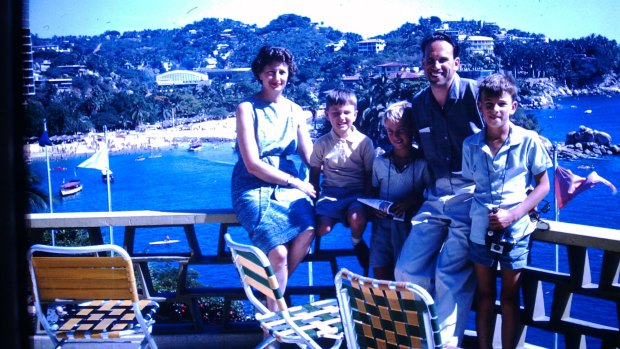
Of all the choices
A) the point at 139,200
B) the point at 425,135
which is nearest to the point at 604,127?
the point at 139,200

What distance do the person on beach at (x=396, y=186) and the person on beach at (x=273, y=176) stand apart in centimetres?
34

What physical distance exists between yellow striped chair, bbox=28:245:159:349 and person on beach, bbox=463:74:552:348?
1.40m

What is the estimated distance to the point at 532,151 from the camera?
2.53 metres

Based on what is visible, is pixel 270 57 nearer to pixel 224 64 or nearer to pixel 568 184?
pixel 568 184

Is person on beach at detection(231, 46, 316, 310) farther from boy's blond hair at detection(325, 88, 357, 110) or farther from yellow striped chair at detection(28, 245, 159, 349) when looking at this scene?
yellow striped chair at detection(28, 245, 159, 349)

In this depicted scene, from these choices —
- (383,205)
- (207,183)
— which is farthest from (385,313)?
(207,183)

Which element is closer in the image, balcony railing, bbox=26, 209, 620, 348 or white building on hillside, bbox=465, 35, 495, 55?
balcony railing, bbox=26, 209, 620, 348

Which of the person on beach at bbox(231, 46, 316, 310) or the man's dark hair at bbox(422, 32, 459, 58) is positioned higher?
the man's dark hair at bbox(422, 32, 459, 58)

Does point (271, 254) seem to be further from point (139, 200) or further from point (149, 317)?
point (139, 200)

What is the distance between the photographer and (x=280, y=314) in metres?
2.61

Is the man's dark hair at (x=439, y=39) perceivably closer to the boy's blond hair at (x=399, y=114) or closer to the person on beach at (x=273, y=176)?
the boy's blond hair at (x=399, y=114)

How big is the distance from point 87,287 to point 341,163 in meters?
1.32

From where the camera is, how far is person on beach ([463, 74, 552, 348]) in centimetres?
253

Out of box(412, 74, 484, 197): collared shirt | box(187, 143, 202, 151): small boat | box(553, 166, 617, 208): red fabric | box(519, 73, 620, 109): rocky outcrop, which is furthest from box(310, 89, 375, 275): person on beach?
box(187, 143, 202, 151): small boat
